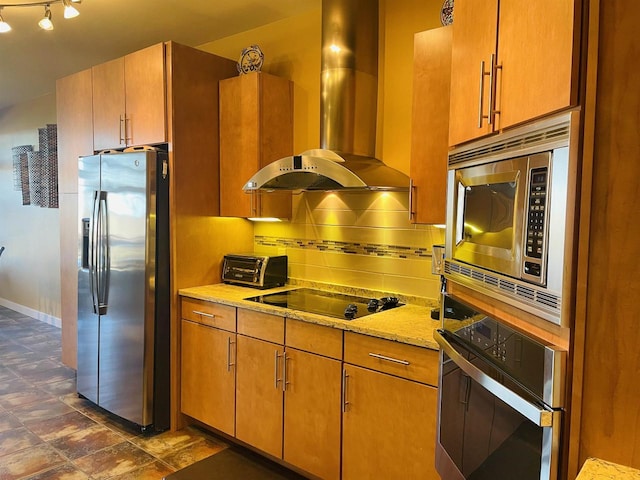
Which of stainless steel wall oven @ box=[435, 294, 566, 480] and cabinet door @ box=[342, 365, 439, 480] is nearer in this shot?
stainless steel wall oven @ box=[435, 294, 566, 480]

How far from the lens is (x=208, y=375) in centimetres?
298

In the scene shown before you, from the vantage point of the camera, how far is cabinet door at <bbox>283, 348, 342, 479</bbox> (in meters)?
2.33

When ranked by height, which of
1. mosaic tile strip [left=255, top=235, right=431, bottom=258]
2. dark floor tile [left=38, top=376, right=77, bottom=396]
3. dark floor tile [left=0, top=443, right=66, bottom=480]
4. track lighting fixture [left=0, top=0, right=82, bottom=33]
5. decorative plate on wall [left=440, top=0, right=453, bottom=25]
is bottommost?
dark floor tile [left=0, top=443, right=66, bottom=480]

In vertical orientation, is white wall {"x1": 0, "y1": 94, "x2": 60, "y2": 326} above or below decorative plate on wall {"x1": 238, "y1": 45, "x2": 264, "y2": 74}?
below

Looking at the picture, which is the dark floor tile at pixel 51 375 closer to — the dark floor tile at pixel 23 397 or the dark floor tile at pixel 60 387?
the dark floor tile at pixel 60 387

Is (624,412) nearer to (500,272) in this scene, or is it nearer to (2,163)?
(500,272)

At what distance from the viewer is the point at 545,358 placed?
105 centimetres

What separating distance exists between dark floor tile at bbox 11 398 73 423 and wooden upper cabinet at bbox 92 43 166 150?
187 cm

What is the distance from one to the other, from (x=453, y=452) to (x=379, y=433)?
21.9 inches

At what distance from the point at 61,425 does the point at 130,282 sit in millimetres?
1070

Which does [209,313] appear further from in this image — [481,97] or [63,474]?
[481,97]

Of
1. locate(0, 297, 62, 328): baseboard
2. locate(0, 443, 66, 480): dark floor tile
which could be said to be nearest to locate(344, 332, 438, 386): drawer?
locate(0, 443, 66, 480): dark floor tile

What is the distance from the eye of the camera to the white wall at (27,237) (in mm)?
5738

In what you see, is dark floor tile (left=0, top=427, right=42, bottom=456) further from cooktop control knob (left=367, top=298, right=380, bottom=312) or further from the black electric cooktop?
cooktop control knob (left=367, top=298, right=380, bottom=312)
